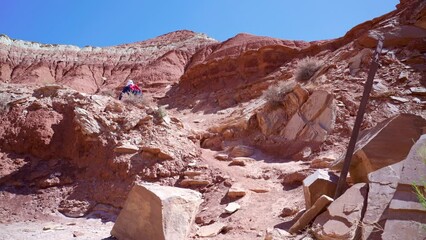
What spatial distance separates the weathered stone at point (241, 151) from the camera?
9789 millimetres

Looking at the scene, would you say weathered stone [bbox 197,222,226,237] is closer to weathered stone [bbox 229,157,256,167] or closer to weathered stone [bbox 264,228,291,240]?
weathered stone [bbox 264,228,291,240]

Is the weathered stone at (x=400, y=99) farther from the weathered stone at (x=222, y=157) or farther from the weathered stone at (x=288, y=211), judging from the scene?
the weathered stone at (x=288, y=211)

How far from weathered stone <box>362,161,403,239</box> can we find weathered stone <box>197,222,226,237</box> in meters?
2.52

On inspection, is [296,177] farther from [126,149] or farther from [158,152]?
[126,149]

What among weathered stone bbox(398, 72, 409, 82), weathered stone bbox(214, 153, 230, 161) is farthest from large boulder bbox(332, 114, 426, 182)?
weathered stone bbox(398, 72, 409, 82)

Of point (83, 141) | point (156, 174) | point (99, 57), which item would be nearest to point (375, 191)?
point (156, 174)

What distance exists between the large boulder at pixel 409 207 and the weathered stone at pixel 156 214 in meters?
2.98

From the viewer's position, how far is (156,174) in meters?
8.15

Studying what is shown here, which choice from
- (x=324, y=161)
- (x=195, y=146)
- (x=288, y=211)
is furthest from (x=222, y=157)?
(x=288, y=211)

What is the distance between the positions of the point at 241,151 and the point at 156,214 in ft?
16.3

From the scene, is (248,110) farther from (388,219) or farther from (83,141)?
(388,219)

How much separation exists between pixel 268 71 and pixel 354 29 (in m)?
4.92

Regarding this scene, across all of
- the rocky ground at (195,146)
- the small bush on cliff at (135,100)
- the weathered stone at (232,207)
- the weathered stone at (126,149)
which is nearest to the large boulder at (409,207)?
the rocky ground at (195,146)

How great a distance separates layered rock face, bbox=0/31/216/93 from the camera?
1332 inches
